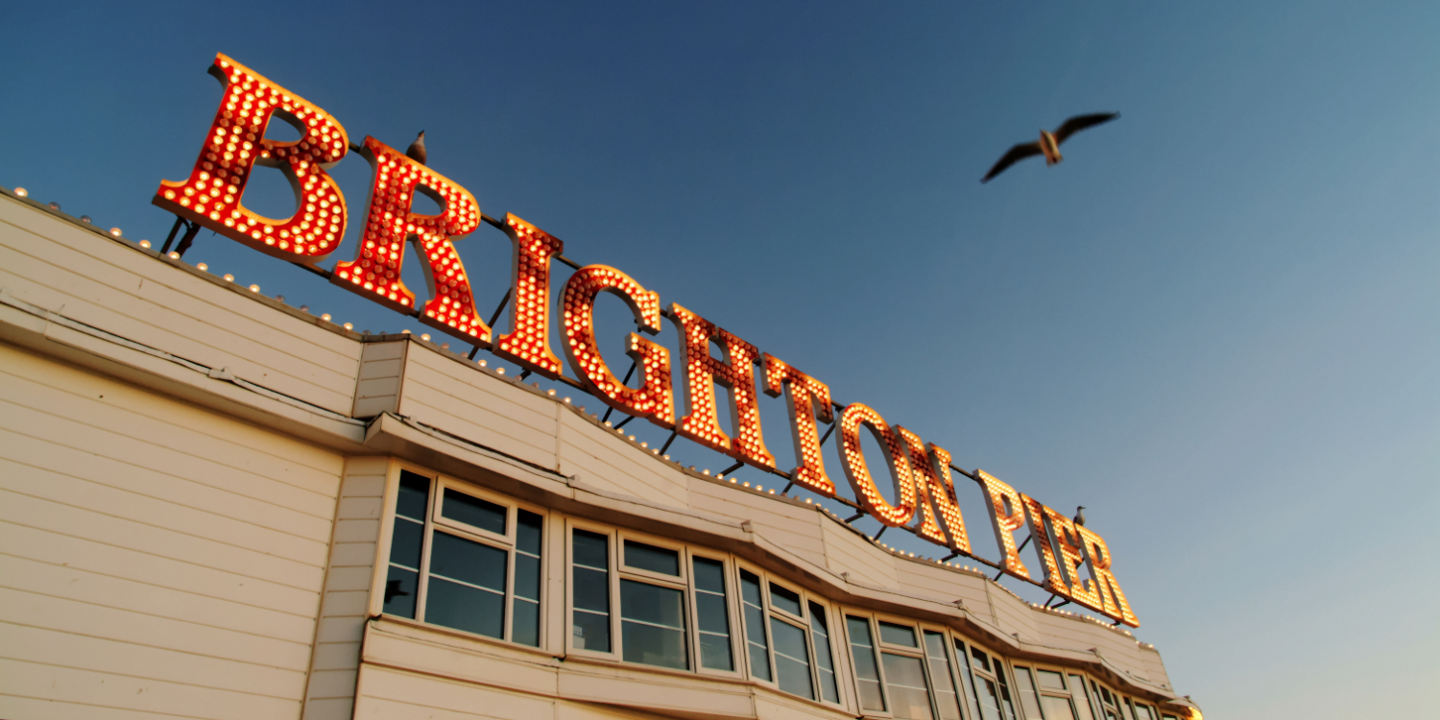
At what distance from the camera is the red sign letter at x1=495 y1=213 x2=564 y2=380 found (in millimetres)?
14156

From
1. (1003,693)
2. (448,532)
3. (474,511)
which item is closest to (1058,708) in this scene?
(1003,693)

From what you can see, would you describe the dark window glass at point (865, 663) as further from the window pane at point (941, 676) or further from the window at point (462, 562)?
the window at point (462, 562)

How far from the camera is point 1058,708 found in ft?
61.2

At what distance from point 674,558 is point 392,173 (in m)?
7.48

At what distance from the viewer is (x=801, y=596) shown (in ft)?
45.8

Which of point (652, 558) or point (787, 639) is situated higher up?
point (652, 558)

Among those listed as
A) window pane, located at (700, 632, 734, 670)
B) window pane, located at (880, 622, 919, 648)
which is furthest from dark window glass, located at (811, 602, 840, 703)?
window pane, located at (700, 632, 734, 670)

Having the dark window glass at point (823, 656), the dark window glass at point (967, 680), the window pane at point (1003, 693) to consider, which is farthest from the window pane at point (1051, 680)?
the dark window glass at point (823, 656)

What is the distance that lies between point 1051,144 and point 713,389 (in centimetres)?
849

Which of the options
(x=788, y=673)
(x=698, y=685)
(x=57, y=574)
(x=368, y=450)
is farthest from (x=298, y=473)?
(x=788, y=673)

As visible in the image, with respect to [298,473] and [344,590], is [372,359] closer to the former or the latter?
[298,473]

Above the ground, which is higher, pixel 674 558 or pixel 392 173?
pixel 392 173

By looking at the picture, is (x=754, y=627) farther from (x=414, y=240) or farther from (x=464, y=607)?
(x=414, y=240)

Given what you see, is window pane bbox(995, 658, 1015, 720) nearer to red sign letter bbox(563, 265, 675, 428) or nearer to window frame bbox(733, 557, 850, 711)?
window frame bbox(733, 557, 850, 711)
